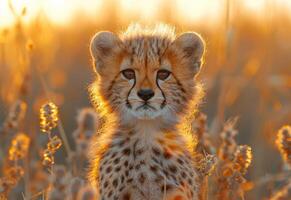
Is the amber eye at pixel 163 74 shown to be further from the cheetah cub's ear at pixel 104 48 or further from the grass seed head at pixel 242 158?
the grass seed head at pixel 242 158

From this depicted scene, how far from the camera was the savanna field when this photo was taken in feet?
11.4

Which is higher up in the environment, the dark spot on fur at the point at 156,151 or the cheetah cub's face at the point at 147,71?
the cheetah cub's face at the point at 147,71

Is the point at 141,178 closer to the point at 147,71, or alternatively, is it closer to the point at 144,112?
the point at 144,112

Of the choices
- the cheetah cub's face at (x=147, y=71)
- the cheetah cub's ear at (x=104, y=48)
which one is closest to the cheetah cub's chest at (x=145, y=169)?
the cheetah cub's face at (x=147, y=71)

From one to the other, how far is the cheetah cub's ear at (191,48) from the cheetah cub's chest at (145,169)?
41 cm

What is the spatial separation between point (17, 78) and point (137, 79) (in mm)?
1589

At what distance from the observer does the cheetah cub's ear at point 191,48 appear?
4201 mm

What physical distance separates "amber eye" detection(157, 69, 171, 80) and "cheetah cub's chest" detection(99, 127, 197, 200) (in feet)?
0.80

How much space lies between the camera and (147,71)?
12.6 feet

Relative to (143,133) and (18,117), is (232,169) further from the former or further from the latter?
(18,117)

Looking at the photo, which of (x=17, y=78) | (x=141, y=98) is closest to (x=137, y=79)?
(x=141, y=98)

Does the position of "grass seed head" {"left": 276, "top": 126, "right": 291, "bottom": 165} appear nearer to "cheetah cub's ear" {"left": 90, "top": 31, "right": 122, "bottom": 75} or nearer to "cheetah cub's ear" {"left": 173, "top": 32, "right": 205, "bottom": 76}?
"cheetah cub's ear" {"left": 173, "top": 32, "right": 205, "bottom": 76}

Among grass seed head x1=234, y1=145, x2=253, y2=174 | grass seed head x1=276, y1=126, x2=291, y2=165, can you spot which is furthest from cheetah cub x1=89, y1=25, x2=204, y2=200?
grass seed head x1=276, y1=126, x2=291, y2=165

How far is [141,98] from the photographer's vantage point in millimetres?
3758
